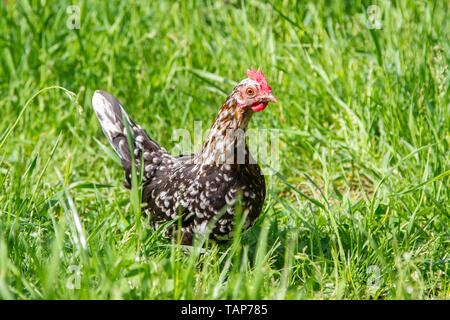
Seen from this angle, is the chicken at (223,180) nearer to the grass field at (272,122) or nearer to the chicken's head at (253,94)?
the chicken's head at (253,94)

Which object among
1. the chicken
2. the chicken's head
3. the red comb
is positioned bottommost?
the chicken

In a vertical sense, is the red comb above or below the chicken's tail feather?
above

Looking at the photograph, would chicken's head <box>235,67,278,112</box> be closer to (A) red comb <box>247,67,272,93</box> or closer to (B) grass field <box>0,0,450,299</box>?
(A) red comb <box>247,67,272,93</box>

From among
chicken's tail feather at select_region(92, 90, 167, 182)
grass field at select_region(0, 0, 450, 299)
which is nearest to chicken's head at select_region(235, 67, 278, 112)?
grass field at select_region(0, 0, 450, 299)

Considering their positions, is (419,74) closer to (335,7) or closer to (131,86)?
(335,7)

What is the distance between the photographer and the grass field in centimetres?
300

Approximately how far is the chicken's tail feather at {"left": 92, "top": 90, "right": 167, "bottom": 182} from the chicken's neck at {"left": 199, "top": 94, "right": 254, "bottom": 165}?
2.32 feet

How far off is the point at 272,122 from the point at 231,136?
1414mm

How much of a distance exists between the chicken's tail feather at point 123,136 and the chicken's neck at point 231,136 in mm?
707

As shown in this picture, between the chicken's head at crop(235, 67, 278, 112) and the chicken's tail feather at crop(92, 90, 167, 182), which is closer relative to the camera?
the chicken's head at crop(235, 67, 278, 112)

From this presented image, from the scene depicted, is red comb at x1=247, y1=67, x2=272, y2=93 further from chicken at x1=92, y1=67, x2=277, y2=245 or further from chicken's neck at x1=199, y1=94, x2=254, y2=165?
chicken's neck at x1=199, y1=94, x2=254, y2=165

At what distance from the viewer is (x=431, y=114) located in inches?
153
